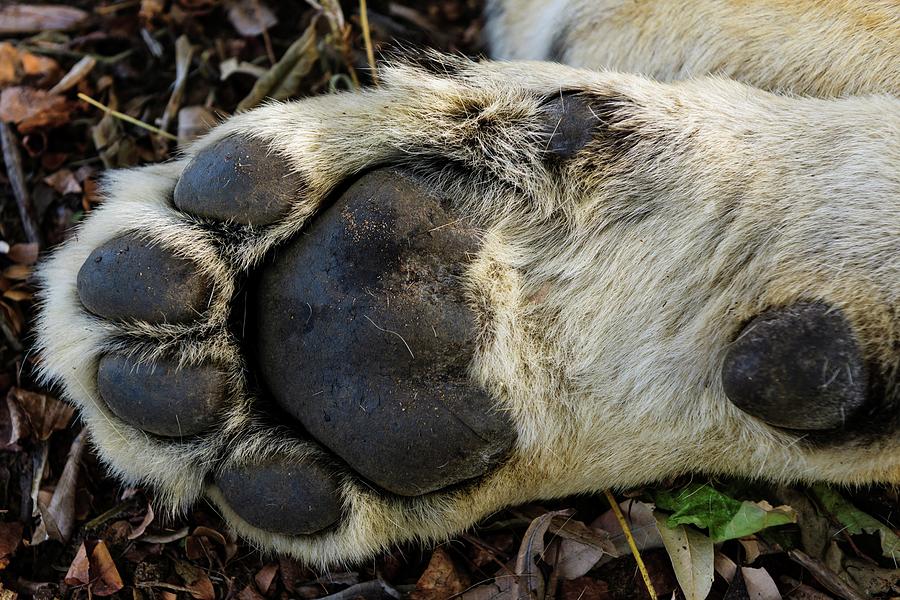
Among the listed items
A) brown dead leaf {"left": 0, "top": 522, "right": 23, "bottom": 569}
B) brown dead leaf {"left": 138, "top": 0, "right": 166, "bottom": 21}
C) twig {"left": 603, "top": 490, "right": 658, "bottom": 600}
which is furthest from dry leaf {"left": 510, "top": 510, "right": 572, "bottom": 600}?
brown dead leaf {"left": 138, "top": 0, "right": 166, "bottom": 21}

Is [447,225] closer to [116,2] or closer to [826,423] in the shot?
[826,423]

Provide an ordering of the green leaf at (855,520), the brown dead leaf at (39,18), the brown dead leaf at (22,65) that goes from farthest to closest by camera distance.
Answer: the brown dead leaf at (39,18) → the brown dead leaf at (22,65) → the green leaf at (855,520)

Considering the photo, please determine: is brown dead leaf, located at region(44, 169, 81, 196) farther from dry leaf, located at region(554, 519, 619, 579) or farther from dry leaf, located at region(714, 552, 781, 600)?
dry leaf, located at region(714, 552, 781, 600)

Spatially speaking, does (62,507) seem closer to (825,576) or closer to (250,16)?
(250,16)

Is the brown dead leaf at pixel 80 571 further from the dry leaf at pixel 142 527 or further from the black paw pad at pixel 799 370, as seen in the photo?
the black paw pad at pixel 799 370

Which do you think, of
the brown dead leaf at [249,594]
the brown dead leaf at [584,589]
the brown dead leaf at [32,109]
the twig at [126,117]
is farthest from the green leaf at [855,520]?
the brown dead leaf at [32,109]

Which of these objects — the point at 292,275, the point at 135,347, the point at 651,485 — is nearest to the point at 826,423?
the point at 651,485
